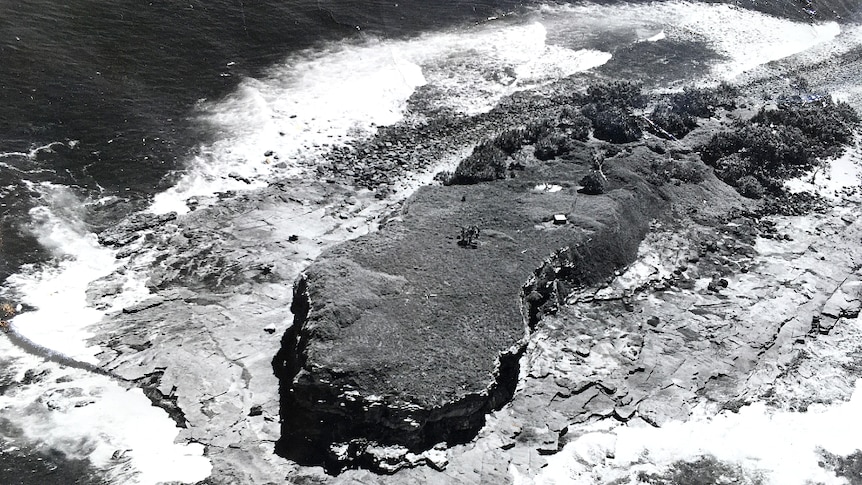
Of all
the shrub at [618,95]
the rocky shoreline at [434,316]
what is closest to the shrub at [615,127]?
the rocky shoreline at [434,316]

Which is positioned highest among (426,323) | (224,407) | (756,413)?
(426,323)

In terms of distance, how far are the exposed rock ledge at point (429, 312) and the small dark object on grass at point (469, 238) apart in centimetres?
15

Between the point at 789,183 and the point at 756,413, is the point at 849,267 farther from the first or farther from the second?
the point at 756,413

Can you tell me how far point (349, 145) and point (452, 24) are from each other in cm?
1391

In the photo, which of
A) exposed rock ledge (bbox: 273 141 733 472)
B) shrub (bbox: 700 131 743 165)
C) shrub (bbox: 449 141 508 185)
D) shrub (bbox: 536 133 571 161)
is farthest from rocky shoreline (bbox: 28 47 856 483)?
shrub (bbox: 700 131 743 165)

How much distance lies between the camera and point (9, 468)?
42.8 ft

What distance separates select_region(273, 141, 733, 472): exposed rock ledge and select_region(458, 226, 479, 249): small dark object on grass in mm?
146

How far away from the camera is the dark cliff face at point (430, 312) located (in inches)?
545

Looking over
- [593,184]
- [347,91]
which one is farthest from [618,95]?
[347,91]

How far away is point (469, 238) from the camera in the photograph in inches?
715

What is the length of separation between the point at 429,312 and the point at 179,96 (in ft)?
51.7

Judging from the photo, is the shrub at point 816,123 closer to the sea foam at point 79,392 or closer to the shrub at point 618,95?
the shrub at point 618,95

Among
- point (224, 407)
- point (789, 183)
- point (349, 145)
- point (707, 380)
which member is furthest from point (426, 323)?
point (789, 183)

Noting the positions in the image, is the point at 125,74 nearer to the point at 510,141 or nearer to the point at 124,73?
the point at 124,73
